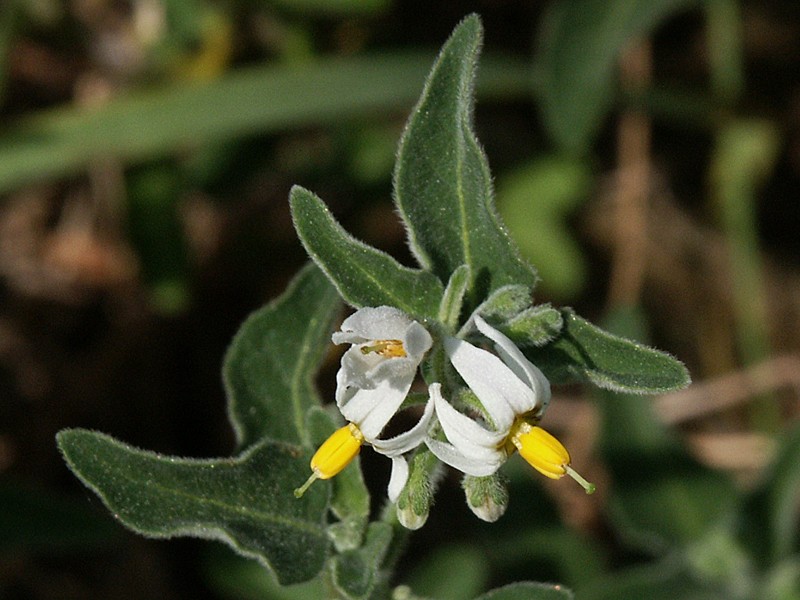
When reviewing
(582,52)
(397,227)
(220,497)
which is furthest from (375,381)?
(397,227)

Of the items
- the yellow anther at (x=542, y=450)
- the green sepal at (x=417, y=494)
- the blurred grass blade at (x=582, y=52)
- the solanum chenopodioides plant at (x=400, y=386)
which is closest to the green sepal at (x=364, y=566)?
the solanum chenopodioides plant at (x=400, y=386)

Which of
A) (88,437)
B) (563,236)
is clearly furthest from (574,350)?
(563,236)

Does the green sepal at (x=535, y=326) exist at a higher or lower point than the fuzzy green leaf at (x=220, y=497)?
higher

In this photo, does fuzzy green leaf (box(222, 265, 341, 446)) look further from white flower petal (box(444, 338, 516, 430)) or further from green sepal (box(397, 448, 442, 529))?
white flower petal (box(444, 338, 516, 430))

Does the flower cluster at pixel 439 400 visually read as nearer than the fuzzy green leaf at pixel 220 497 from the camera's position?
Yes

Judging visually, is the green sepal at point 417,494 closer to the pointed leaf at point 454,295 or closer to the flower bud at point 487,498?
the flower bud at point 487,498

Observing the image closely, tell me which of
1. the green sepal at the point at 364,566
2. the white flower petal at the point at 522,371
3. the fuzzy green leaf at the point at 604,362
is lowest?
the green sepal at the point at 364,566

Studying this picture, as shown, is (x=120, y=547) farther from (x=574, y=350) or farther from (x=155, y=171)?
(x=574, y=350)

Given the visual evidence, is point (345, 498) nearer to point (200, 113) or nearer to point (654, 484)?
point (654, 484)
